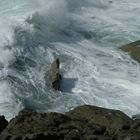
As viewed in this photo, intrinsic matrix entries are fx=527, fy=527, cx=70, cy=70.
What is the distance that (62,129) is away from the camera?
8.39m

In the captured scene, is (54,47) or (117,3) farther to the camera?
(117,3)

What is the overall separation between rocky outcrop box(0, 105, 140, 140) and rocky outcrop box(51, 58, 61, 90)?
4178 millimetres

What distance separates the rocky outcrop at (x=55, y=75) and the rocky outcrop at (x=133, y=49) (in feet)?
8.01

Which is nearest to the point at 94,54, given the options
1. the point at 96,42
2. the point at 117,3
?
the point at 96,42

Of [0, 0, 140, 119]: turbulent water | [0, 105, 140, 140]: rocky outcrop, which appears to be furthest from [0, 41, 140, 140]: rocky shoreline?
[0, 0, 140, 119]: turbulent water

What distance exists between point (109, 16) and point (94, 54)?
4.55 meters

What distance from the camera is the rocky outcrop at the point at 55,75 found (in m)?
13.8

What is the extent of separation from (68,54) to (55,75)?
7.54 ft

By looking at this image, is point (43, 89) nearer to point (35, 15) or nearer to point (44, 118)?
point (44, 118)

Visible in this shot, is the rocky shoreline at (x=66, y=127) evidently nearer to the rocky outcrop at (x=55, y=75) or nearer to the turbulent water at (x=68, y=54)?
the turbulent water at (x=68, y=54)

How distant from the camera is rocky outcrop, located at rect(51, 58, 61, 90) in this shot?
13.8 metres

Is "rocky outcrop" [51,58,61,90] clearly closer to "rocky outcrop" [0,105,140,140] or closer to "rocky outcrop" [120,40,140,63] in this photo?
"rocky outcrop" [120,40,140,63]

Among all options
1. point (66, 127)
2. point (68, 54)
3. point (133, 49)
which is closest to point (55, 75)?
point (68, 54)

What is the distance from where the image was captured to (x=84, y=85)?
46.3 ft
